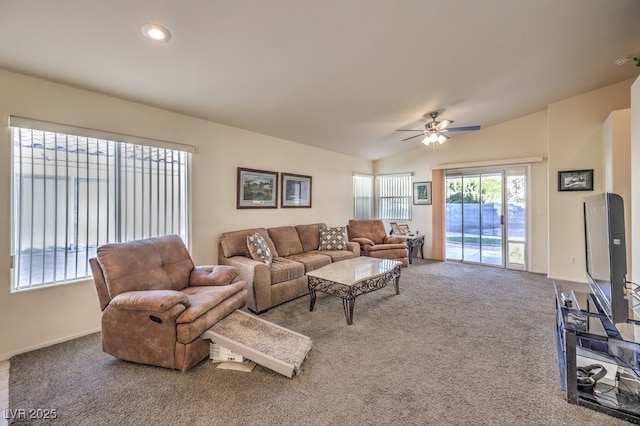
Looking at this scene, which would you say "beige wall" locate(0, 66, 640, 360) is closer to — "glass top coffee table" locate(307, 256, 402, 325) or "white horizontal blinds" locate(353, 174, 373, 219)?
"white horizontal blinds" locate(353, 174, 373, 219)

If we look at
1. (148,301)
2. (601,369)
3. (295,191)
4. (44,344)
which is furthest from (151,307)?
(295,191)

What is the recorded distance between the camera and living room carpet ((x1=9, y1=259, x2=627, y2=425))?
5.47ft

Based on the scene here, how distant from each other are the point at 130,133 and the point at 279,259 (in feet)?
7.96

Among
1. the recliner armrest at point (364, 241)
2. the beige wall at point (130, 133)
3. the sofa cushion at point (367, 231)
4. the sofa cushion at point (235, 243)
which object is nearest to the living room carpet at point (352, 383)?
the beige wall at point (130, 133)

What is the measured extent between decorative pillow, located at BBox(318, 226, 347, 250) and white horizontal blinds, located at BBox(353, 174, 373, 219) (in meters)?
1.81

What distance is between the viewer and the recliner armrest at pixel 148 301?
2035 mm

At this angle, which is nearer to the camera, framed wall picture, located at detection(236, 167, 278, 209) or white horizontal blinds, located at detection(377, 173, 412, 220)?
framed wall picture, located at detection(236, 167, 278, 209)

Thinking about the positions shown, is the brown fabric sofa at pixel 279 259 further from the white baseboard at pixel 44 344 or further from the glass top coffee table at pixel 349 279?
the white baseboard at pixel 44 344

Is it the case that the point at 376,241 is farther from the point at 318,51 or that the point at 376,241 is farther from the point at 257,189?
the point at 318,51

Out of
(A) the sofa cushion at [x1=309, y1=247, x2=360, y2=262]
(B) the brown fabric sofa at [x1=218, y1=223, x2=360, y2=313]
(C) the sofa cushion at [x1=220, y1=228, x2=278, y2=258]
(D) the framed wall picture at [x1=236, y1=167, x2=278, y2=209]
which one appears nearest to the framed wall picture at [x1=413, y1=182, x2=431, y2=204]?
(B) the brown fabric sofa at [x1=218, y1=223, x2=360, y2=313]

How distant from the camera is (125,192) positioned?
3.03m

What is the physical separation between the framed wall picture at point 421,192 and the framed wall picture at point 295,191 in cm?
275

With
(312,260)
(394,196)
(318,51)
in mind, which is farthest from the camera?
(394,196)

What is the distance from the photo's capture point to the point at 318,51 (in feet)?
8.13
